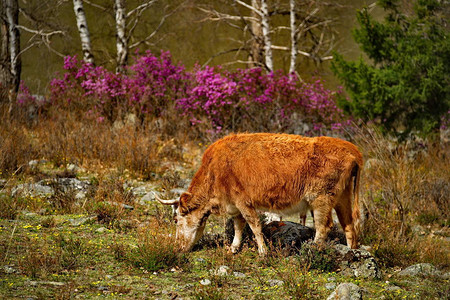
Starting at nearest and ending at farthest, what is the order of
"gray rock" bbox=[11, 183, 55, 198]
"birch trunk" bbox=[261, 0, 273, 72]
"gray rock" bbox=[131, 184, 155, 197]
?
"gray rock" bbox=[11, 183, 55, 198], "gray rock" bbox=[131, 184, 155, 197], "birch trunk" bbox=[261, 0, 273, 72]

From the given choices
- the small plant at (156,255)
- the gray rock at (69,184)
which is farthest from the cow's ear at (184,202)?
the gray rock at (69,184)

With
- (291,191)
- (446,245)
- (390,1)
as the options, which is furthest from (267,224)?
(390,1)

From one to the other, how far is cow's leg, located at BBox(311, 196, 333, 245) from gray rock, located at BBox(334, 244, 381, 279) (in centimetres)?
22

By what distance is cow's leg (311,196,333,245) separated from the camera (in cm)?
559

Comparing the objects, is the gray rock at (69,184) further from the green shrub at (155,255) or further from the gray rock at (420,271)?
the gray rock at (420,271)

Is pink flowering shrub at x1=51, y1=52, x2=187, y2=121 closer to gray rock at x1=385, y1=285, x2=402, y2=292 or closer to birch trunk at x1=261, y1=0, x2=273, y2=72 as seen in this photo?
birch trunk at x1=261, y1=0, x2=273, y2=72

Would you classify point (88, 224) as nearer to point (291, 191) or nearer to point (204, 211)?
point (204, 211)

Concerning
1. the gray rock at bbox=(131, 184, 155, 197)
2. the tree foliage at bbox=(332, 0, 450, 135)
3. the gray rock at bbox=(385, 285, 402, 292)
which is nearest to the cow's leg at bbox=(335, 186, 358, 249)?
the gray rock at bbox=(385, 285, 402, 292)

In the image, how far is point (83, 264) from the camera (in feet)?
16.9

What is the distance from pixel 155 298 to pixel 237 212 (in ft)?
6.26

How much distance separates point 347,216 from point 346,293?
5.50 ft

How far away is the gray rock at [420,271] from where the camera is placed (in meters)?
5.62

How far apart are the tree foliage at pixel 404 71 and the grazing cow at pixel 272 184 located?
602 centimetres

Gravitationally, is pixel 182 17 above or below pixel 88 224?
above
